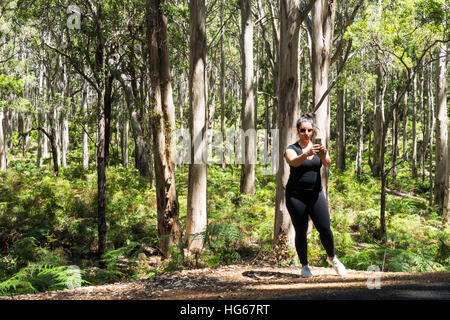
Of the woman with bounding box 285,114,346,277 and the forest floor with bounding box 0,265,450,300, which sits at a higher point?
the woman with bounding box 285,114,346,277

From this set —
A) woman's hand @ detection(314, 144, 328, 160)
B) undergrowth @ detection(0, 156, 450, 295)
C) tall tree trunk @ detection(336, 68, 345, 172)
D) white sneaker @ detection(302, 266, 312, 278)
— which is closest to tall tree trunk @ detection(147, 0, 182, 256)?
undergrowth @ detection(0, 156, 450, 295)

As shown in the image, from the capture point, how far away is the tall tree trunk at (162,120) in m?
8.54

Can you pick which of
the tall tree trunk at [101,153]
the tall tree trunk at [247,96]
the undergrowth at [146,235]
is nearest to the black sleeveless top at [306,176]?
the undergrowth at [146,235]

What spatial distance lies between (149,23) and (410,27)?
8.35 metres

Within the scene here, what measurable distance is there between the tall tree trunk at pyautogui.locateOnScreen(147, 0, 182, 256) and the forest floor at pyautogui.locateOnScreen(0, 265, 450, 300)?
130 inches

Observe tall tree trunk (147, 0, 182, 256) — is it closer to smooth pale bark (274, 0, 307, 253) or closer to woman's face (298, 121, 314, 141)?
smooth pale bark (274, 0, 307, 253)

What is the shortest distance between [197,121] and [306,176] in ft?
12.9

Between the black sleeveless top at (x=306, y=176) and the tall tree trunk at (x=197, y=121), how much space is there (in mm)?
3709

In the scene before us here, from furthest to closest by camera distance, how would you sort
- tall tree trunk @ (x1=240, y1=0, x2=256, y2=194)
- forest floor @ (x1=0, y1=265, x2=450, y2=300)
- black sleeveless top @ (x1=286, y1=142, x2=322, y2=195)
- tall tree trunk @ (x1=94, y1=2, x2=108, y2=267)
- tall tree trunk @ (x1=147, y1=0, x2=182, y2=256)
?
tall tree trunk @ (x1=240, y1=0, x2=256, y2=194) → tall tree trunk @ (x1=94, y1=2, x2=108, y2=267) → tall tree trunk @ (x1=147, y1=0, x2=182, y2=256) → black sleeveless top @ (x1=286, y1=142, x2=322, y2=195) → forest floor @ (x1=0, y1=265, x2=450, y2=300)

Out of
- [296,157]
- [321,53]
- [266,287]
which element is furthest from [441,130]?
[266,287]

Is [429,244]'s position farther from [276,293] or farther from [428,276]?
[276,293]

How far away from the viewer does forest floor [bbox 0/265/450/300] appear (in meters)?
Result: 3.49

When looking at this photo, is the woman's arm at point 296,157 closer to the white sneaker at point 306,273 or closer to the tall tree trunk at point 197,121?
the white sneaker at point 306,273
